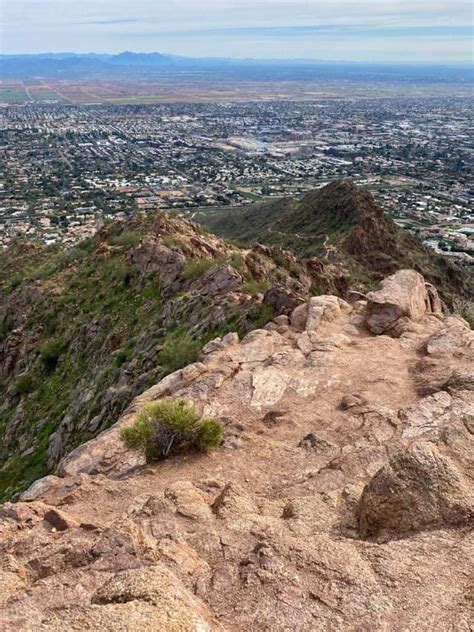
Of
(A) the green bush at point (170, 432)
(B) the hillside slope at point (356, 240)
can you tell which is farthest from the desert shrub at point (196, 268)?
(A) the green bush at point (170, 432)

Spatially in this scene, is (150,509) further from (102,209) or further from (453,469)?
(102,209)

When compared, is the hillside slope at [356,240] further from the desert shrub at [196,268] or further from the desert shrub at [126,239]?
the desert shrub at [126,239]

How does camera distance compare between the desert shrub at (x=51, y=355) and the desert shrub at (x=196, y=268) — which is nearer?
the desert shrub at (x=196, y=268)

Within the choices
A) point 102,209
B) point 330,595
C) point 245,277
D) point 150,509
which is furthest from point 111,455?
point 102,209

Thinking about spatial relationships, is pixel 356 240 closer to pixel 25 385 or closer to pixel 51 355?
pixel 51 355

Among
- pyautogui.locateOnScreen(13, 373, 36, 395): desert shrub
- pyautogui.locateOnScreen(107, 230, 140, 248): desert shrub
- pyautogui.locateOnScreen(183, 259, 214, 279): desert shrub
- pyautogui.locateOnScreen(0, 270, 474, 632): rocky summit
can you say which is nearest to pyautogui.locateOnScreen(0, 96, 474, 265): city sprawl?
pyautogui.locateOnScreen(107, 230, 140, 248): desert shrub

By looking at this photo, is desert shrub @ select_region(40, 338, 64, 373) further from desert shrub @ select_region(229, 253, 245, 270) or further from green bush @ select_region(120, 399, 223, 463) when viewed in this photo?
green bush @ select_region(120, 399, 223, 463)
